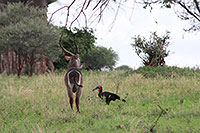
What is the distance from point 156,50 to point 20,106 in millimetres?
14309

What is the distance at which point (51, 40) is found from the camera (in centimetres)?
2183

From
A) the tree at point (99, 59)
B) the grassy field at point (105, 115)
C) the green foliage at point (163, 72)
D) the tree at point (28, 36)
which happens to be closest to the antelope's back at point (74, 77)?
the grassy field at point (105, 115)

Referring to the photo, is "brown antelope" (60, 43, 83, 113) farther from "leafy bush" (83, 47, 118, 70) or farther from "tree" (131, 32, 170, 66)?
"leafy bush" (83, 47, 118, 70)

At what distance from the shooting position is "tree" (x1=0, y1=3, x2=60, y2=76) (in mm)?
20344

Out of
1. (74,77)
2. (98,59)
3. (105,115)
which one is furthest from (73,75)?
(98,59)

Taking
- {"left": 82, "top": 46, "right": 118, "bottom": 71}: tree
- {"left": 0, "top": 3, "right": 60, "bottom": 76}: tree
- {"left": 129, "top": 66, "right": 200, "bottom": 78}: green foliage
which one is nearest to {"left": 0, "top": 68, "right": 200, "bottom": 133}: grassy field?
{"left": 129, "top": 66, "right": 200, "bottom": 78}: green foliage

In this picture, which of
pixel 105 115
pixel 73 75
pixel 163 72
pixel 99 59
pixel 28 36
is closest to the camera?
pixel 73 75

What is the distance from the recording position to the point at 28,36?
20.6 meters

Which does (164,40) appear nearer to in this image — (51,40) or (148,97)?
(51,40)

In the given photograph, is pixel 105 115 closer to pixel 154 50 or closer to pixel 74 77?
pixel 74 77

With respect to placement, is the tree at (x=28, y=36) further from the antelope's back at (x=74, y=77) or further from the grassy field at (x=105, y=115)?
the antelope's back at (x=74, y=77)

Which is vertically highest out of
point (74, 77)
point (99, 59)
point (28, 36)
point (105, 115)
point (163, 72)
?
point (28, 36)

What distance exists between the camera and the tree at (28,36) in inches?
801

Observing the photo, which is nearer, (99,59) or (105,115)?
(105,115)
